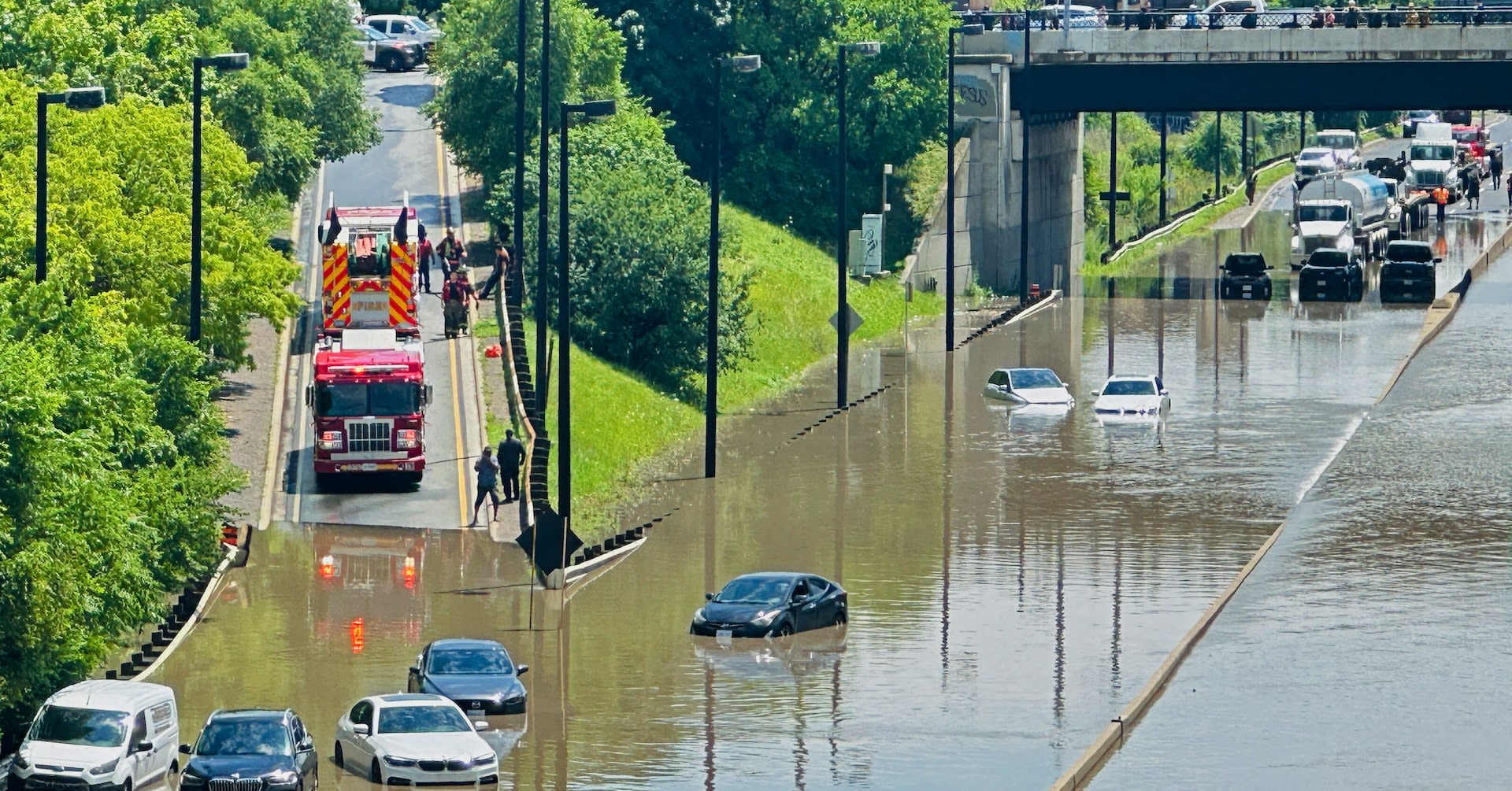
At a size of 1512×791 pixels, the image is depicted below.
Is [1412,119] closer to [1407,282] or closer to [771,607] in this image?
[1407,282]

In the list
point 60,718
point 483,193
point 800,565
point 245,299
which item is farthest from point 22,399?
point 483,193

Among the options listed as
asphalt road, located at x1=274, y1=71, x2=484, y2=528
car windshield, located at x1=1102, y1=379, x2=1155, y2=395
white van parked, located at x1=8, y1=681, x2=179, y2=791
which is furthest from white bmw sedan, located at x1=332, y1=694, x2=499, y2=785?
car windshield, located at x1=1102, y1=379, x2=1155, y2=395

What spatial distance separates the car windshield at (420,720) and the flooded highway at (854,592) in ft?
2.33

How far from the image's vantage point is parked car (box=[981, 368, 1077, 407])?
62250mm

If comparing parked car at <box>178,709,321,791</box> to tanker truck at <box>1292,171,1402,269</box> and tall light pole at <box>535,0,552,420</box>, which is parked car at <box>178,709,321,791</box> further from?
tanker truck at <box>1292,171,1402,269</box>

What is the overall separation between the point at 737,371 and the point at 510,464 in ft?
66.6

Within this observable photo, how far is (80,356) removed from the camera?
1449 inches

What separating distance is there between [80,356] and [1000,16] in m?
57.8

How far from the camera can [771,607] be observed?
37.1 meters

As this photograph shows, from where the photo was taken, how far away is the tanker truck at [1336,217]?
95188mm

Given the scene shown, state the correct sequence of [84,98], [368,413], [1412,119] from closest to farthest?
[84,98], [368,413], [1412,119]

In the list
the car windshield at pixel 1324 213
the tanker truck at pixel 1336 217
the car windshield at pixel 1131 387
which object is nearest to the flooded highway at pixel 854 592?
the car windshield at pixel 1131 387

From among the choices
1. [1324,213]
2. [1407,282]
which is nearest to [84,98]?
[1407,282]

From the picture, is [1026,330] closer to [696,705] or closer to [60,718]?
[696,705]
